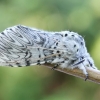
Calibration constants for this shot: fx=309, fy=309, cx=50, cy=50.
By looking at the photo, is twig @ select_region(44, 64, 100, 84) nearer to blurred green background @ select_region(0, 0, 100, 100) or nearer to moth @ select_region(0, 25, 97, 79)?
moth @ select_region(0, 25, 97, 79)

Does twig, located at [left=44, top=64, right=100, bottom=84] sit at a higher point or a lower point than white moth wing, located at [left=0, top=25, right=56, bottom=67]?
lower

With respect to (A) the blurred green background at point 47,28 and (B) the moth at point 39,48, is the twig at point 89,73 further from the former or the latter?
(A) the blurred green background at point 47,28

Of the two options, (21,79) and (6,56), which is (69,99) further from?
(6,56)

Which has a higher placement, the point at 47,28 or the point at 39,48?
the point at 47,28

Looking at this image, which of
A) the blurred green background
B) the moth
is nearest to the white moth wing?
the moth

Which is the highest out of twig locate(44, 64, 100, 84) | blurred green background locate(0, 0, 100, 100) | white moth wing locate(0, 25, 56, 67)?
blurred green background locate(0, 0, 100, 100)

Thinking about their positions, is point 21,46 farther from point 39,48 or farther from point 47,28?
point 47,28

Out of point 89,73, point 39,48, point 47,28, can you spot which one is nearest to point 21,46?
point 39,48
